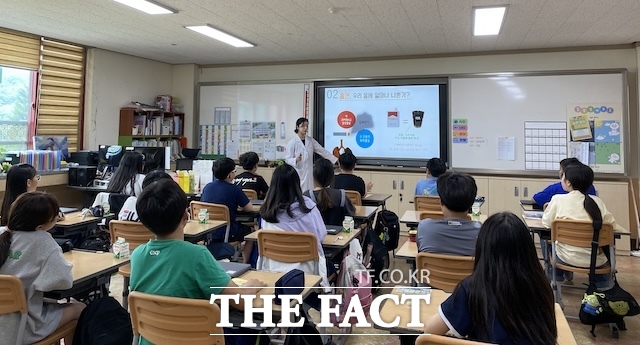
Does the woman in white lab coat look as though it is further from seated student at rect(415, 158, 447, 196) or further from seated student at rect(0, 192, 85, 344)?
seated student at rect(0, 192, 85, 344)

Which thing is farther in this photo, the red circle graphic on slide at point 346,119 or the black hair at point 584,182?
the red circle graphic on slide at point 346,119

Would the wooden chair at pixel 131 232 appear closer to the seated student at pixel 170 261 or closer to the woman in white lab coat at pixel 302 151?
the seated student at pixel 170 261

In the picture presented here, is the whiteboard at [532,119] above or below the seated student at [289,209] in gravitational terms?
above

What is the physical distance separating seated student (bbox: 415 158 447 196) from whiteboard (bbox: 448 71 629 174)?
1.99 metres

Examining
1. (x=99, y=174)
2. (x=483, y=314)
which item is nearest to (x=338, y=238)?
(x=483, y=314)

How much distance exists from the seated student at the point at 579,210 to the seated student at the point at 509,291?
2291mm

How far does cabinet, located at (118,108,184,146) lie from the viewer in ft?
21.3

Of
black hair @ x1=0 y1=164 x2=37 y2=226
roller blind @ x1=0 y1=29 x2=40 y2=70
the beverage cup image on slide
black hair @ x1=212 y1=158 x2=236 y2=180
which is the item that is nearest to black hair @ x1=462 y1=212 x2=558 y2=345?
black hair @ x1=212 y1=158 x2=236 y2=180

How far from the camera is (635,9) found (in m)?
4.02

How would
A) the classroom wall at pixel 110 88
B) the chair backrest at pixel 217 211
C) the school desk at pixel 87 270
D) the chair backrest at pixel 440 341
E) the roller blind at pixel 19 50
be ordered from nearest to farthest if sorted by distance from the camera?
1. the chair backrest at pixel 440 341
2. the school desk at pixel 87 270
3. the chair backrest at pixel 217 211
4. the roller blind at pixel 19 50
5. the classroom wall at pixel 110 88

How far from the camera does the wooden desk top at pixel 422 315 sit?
1.42 metres

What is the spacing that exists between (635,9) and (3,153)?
7.10 meters

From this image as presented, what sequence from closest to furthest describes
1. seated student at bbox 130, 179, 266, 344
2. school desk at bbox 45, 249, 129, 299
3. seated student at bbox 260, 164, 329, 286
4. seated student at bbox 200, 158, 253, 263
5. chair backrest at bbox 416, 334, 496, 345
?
chair backrest at bbox 416, 334, 496, 345 < seated student at bbox 130, 179, 266, 344 < school desk at bbox 45, 249, 129, 299 < seated student at bbox 260, 164, 329, 286 < seated student at bbox 200, 158, 253, 263

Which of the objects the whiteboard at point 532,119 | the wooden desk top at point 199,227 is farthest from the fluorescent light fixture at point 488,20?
the wooden desk top at point 199,227
